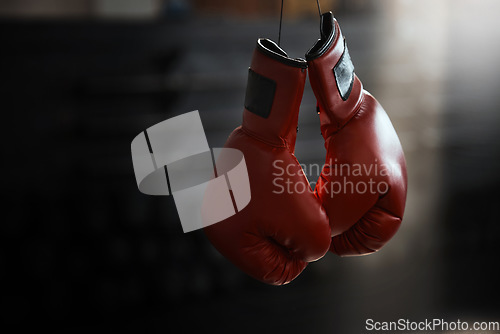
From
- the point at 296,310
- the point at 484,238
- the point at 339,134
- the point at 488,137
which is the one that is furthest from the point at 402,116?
the point at 339,134

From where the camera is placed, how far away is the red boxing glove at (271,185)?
2.59ft

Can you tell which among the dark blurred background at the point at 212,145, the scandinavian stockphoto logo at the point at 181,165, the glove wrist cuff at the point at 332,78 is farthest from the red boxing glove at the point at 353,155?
the dark blurred background at the point at 212,145

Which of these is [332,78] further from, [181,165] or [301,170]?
[181,165]

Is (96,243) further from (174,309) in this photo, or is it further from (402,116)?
(402,116)

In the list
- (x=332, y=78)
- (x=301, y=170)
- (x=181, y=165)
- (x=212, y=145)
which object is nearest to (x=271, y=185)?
(x=301, y=170)

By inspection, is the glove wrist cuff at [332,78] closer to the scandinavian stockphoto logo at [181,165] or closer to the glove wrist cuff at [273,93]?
the glove wrist cuff at [273,93]

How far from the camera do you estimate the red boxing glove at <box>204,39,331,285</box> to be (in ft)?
2.59

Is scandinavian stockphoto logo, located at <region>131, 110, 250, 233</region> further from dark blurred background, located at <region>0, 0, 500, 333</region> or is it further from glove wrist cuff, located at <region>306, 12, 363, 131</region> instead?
glove wrist cuff, located at <region>306, 12, 363, 131</region>

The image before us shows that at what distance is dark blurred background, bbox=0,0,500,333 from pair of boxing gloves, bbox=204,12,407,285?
1.53 metres

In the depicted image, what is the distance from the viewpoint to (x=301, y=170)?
812 millimetres

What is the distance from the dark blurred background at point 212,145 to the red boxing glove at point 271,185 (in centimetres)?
152

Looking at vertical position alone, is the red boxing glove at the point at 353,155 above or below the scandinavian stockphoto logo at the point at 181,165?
above

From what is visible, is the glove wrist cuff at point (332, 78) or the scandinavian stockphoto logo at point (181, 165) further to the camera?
the scandinavian stockphoto logo at point (181, 165)

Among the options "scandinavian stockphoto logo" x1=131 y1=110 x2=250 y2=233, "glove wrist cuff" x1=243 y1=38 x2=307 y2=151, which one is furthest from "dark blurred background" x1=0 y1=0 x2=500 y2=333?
"glove wrist cuff" x1=243 y1=38 x2=307 y2=151
